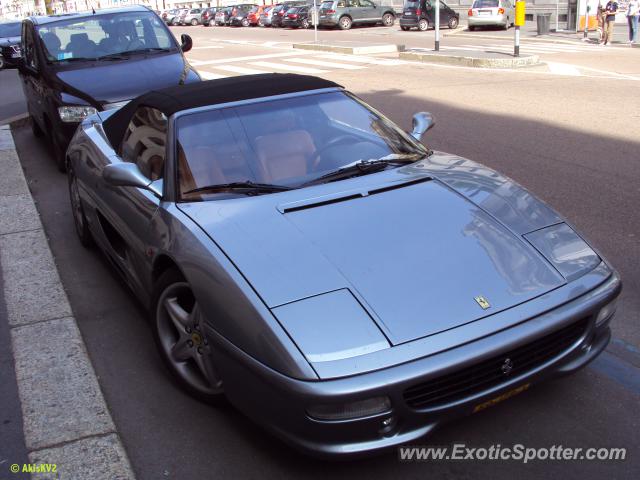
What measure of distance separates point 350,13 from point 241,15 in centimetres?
1405

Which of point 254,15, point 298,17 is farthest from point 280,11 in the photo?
point 254,15

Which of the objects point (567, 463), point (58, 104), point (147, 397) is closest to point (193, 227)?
point (147, 397)

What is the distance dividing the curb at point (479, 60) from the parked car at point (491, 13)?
14105 mm

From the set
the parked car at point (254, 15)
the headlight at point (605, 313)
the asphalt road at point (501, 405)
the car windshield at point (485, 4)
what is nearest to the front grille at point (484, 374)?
the headlight at point (605, 313)

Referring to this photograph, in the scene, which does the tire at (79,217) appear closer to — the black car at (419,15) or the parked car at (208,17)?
the black car at (419,15)

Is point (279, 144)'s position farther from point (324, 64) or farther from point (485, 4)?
point (485, 4)

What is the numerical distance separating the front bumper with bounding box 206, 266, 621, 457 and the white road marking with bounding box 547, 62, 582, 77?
13908 mm

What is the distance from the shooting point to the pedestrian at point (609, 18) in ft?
74.8

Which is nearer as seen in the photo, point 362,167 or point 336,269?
point 336,269

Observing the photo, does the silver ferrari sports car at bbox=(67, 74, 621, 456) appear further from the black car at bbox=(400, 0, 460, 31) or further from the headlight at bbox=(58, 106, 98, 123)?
the black car at bbox=(400, 0, 460, 31)

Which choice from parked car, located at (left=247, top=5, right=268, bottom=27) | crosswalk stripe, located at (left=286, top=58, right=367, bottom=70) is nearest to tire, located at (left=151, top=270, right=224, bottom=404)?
crosswalk stripe, located at (left=286, top=58, right=367, bottom=70)

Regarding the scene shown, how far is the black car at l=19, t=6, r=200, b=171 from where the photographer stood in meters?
8.03

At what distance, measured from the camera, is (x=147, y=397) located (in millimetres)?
3656

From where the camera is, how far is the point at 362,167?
3865 millimetres
